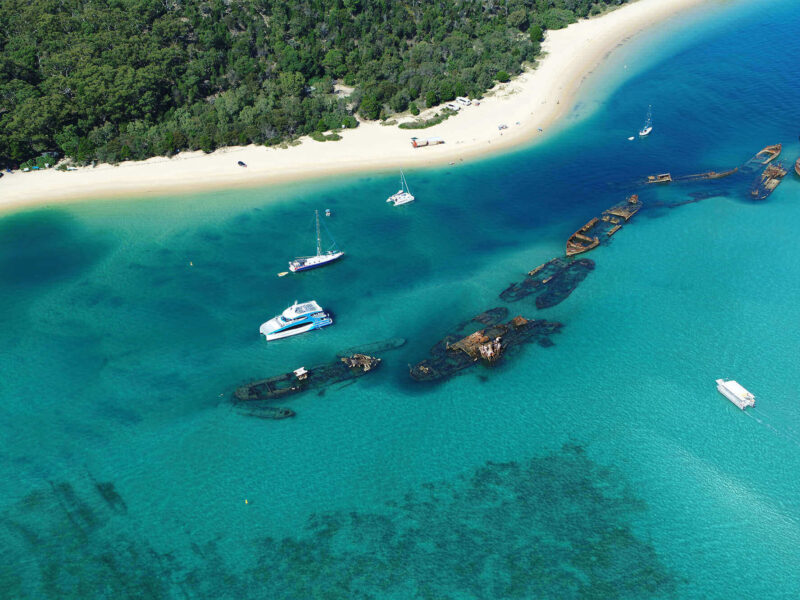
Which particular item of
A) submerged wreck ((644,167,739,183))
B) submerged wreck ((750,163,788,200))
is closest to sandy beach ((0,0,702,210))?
submerged wreck ((644,167,739,183))

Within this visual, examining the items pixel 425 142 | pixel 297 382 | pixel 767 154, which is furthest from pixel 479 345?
pixel 767 154

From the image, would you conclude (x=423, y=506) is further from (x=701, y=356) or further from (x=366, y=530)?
(x=701, y=356)

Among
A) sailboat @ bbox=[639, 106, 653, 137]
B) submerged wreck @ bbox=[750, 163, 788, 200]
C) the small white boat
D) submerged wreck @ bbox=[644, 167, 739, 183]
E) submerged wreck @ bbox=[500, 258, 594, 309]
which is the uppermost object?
sailboat @ bbox=[639, 106, 653, 137]

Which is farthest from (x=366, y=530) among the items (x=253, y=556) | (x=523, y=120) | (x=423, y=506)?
(x=523, y=120)

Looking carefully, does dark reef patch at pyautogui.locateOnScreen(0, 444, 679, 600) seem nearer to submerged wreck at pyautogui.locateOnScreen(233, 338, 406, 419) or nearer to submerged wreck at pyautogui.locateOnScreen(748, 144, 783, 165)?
submerged wreck at pyautogui.locateOnScreen(233, 338, 406, 419)

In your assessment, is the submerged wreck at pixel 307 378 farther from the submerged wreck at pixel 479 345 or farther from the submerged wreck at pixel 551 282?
the submerged wreck at pixel 551 282

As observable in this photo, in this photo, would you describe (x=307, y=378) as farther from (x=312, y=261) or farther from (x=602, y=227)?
(x=602, y=227)

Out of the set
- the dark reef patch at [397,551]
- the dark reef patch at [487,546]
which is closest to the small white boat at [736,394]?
the dark reef patch at [487,546]
